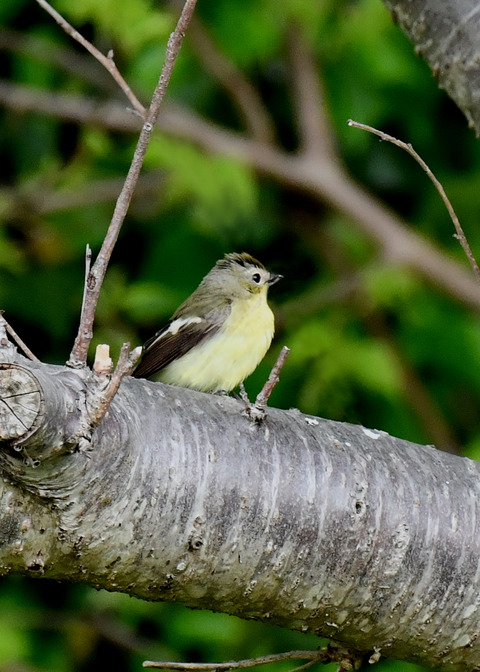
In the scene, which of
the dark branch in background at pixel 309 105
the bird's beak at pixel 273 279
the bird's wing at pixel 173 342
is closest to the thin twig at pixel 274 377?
the bird's wing at pixel 173 342

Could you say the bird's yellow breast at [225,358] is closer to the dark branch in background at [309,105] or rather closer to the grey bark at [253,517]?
the grey bark at [253,517]

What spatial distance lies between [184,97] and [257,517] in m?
3.90

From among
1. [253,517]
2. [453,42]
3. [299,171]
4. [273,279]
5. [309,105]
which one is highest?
[453,42]

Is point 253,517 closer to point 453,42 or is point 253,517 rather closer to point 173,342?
point 453,42

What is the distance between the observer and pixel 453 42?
2.77m

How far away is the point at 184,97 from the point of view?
5539mm

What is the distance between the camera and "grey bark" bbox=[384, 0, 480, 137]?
2740 millimetres

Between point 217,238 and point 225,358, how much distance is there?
1.50 metres

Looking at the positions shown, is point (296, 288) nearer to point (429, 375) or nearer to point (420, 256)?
point (420, 256)

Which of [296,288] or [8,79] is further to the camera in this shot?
[8,79]

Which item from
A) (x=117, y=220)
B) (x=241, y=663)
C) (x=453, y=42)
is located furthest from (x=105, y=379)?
(x=453, y=42)

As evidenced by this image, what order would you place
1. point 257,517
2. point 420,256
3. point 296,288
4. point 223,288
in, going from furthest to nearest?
point 296,288 → point 420,256 → point 223,288 → point 257,517

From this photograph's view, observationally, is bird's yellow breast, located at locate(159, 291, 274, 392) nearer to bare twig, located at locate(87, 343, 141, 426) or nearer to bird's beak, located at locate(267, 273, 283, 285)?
bird's beak, located at locate(267, 273, 283, 285)

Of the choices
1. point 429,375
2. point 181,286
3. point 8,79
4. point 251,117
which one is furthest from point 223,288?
point 8,79
